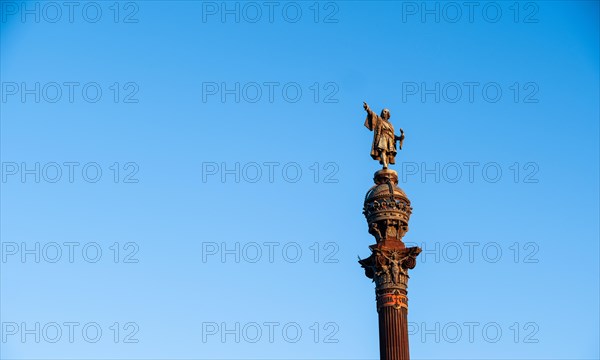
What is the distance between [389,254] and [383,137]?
4.44m

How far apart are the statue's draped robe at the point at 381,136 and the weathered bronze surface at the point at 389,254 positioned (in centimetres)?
2

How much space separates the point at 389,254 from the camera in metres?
33.5

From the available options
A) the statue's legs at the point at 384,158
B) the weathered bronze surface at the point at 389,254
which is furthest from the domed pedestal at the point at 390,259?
the statue's legs at the point at 384,158

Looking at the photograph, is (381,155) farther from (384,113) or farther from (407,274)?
(407,274)

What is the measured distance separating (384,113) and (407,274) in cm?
589

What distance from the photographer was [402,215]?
34375mm

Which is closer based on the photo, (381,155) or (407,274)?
(407,274)

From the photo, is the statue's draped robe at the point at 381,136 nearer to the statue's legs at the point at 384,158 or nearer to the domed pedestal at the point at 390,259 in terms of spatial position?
the statue's legs at the point at 384,158

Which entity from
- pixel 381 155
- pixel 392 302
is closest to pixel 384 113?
pixel 381 155

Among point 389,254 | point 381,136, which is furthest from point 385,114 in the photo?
point 389,254

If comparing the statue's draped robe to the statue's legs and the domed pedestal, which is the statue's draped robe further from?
the domed pedestal

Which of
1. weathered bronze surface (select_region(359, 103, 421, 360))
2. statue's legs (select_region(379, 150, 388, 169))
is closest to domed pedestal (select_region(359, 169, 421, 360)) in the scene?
weathered bronze surface (select_region(359, 103, 421, 360))

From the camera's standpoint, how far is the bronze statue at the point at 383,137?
35844 mm

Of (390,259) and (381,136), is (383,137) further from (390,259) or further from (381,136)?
(390,259)
